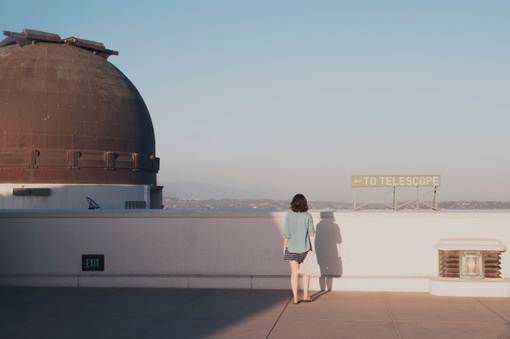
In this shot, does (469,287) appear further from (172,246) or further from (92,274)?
(92,274)

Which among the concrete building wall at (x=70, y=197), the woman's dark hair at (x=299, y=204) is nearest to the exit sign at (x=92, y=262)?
the woman's dark hair at (x=299, y=204)

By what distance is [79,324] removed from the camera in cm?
997

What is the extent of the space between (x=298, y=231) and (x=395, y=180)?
1147cm

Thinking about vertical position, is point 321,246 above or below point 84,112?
below

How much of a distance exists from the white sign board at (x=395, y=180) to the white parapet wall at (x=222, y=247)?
843 cm

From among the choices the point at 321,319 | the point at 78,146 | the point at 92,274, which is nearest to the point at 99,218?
the point at 92,274

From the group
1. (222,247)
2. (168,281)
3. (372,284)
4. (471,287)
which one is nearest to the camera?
(471,287)

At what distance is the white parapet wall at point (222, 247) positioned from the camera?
1327 centimetres

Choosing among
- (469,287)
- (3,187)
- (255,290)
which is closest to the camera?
(469,287)

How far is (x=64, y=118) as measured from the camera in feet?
117

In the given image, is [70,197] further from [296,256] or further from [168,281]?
[296,256]

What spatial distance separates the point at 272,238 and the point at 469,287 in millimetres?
3735

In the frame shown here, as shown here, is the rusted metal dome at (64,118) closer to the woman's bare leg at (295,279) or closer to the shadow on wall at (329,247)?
the shadow on wall at (329,247)

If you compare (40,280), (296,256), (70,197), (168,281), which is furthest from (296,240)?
(70,197)
